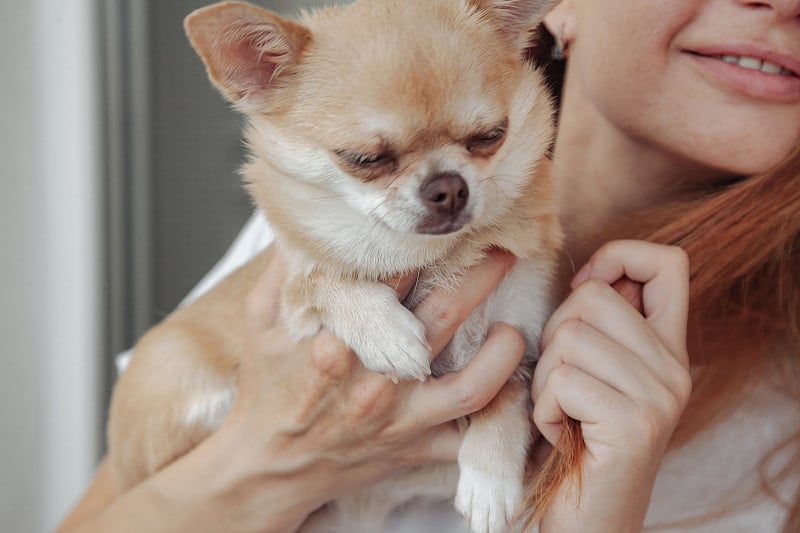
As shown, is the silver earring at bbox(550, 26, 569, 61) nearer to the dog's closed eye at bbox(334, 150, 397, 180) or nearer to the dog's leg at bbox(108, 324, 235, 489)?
the dog's closed eye at bbox(334, 150, 397, 180)

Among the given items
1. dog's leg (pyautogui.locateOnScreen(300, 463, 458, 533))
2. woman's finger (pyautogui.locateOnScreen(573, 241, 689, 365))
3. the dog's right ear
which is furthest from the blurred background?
woman's finger (pyautogui.locateOnScreen(573, 241, 689, 365))

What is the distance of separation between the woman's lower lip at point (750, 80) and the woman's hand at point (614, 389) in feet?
0.86

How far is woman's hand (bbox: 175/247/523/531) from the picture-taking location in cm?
93

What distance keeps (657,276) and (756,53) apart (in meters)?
0.33

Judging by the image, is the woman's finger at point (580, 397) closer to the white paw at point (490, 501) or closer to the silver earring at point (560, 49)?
the white paw at point (490, 501)

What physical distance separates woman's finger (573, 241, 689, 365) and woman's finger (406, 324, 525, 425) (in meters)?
0.15

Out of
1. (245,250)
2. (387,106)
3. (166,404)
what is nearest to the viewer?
(387,106)

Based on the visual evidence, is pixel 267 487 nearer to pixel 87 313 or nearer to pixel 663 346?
pixel 663 346

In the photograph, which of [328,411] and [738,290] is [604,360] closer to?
[328,411]

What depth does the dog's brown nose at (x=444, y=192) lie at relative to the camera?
34.1 inches

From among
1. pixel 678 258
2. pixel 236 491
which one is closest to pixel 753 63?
pixel 678 258

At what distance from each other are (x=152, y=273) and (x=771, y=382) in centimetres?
165

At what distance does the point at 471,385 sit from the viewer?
3.02 feet

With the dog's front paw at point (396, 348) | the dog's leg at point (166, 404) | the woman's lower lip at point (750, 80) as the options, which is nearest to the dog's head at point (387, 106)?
the dog's front paw at point (396, 348)
